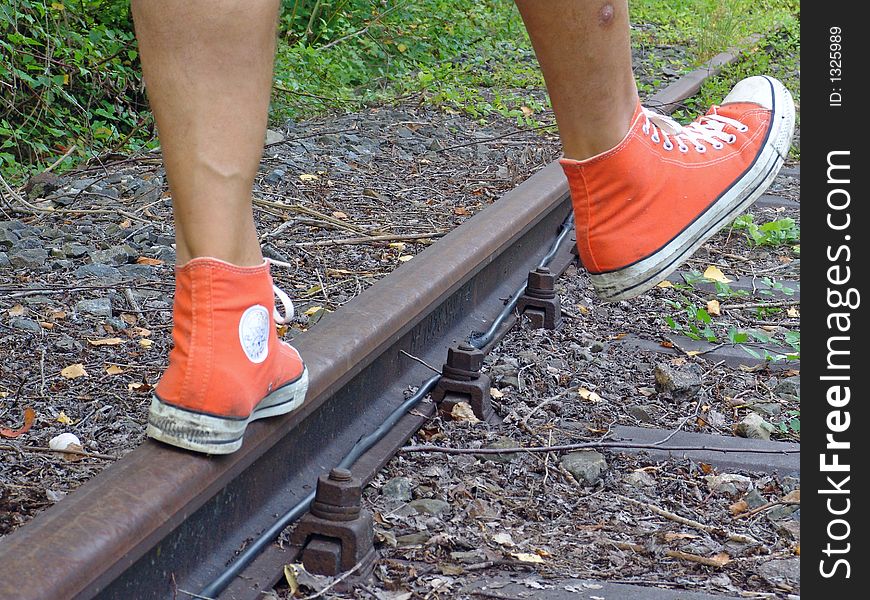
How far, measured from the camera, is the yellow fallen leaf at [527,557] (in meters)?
2.05

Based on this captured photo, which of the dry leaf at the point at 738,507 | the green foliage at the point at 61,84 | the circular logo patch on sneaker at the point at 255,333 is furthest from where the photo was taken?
the green foliage at the point at 61,84

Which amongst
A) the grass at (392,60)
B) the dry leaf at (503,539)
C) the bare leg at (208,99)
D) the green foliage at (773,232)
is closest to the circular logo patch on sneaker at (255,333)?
the bare leg at (208,99)

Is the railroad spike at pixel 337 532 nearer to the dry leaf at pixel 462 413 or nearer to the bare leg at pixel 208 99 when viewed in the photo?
the bare leg at pixel 208 99

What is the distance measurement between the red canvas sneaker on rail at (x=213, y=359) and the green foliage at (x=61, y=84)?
157 inches

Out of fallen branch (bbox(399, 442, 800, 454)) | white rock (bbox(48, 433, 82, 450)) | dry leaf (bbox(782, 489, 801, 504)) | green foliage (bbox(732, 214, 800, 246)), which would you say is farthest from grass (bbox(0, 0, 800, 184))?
dry leaf (bbox(782, 489, 801, 504))

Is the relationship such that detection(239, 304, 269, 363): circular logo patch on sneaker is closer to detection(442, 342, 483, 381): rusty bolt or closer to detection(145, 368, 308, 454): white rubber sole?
detection(145, 368, 308, 454): white rubber sole

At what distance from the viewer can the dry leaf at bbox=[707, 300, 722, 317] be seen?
3518mm

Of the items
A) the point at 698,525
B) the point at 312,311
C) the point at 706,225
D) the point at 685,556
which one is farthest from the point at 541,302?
the point at 685,556

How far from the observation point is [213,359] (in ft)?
6.02

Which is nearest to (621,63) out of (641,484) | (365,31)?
(641,484)

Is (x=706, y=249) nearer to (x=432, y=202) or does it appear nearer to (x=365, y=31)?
(x=432, y=202)

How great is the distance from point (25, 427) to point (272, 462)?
66 cm

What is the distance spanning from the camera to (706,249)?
4215 mm

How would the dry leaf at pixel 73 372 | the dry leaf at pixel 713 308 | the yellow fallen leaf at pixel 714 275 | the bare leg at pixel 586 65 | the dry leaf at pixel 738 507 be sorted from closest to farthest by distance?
the bare leg at pixel 586 65 < the dry leaf at pixel 738 507 < the dry leaf at pixel 73 372 < the dry leaf at pixel 713 308 < the yellow fallen leaf at pixel 714 275
